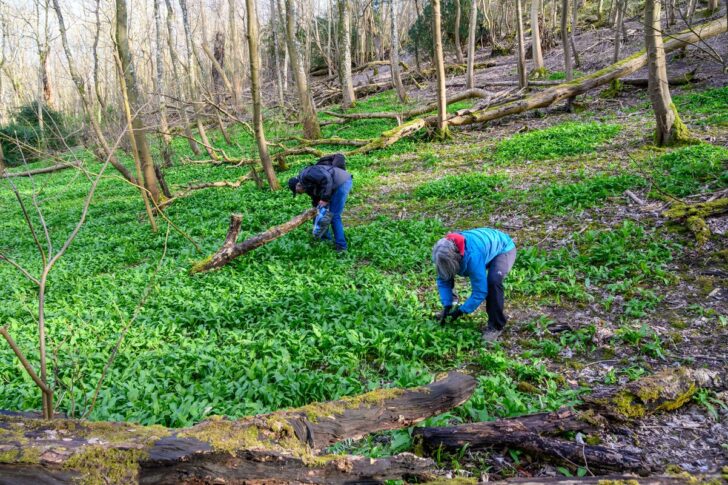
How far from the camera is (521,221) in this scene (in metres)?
8.03

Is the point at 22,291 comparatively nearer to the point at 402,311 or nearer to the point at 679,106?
the point at 402,311

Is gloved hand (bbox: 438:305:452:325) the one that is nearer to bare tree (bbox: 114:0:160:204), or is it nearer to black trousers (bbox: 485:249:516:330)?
black trousers (bbox: 485:249:516:330)

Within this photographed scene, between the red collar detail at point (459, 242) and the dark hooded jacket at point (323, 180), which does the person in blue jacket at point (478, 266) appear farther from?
the dark hooded jacket at point (323, 180)

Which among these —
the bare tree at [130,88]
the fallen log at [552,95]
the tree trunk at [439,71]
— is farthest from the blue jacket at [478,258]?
the fallen log at [552,95]

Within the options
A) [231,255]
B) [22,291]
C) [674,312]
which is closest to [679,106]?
[674,312]

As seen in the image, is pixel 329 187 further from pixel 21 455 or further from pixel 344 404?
pixel 21 455

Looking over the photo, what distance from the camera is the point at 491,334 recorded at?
198 inches

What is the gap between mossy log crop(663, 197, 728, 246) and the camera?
6240 mm

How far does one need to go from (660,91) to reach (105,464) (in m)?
10.5

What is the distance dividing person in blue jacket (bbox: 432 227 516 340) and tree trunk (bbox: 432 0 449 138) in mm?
9484

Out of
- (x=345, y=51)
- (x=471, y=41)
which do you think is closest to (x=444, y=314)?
(x=471, y=41)

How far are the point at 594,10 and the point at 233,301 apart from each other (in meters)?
34.9

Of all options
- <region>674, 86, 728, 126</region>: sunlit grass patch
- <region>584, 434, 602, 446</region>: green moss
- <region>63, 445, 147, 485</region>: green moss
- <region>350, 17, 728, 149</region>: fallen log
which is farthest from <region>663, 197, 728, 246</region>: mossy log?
<region>350, 17, 728, 149</region>: fallen log

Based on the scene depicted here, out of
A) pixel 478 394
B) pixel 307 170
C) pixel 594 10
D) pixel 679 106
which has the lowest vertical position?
pixel 478 394
